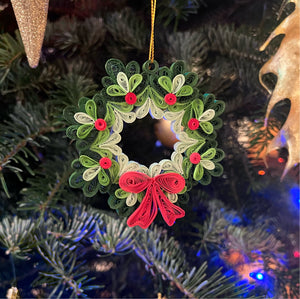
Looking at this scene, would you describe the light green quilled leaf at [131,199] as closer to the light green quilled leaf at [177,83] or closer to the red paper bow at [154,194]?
the red paper bow at [154,194]

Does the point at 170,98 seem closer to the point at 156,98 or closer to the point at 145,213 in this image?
the point at 156,98

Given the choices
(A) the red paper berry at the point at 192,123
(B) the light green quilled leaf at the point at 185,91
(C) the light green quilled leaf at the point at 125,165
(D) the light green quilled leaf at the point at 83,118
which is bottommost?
(C) the light green quilled leaf at the point at 125,165

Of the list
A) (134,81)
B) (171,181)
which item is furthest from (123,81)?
(171,181)

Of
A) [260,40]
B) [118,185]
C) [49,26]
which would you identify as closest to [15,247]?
[118,185]

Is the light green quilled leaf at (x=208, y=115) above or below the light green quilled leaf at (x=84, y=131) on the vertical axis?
above

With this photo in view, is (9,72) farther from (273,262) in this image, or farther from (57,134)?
(273,262)

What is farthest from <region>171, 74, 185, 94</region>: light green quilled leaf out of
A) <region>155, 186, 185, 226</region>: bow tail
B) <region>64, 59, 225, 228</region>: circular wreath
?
<region>155, 186, 185, 226</region>: bow tail

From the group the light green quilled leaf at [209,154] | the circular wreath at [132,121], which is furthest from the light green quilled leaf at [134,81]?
the light green quilled leaf at [209,154]
